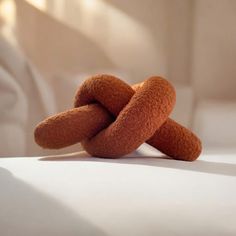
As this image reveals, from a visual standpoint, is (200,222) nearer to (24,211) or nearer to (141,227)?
(141,227)

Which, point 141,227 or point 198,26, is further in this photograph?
point 198,26

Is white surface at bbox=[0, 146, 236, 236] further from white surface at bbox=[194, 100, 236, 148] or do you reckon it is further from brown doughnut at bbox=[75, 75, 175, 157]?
white surface at bbox=[194, 100, 236, 148]

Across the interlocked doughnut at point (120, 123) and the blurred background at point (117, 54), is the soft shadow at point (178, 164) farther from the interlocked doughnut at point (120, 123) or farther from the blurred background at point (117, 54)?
the blurred background at point (117, 54)

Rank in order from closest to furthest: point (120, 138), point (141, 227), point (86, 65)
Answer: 1. point (141, 227)
2. point (120, 138)
3. point (86, 65)

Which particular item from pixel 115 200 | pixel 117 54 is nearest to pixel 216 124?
pixel 117 54

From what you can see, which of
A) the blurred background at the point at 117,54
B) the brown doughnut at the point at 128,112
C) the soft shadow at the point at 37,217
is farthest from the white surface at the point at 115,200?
the blurred background at the point at 117,54

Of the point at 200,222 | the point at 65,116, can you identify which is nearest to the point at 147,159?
the point at 65,116

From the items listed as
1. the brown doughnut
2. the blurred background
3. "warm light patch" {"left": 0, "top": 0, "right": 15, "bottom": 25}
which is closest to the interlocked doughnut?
the brown doughnut
